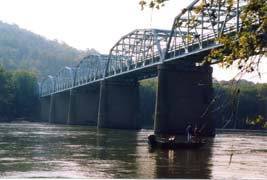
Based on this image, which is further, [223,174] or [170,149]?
[170,149]

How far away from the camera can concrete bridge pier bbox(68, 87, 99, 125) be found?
13375 centimetres

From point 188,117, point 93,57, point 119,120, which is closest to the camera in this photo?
point 188,117

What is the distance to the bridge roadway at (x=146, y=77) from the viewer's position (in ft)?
233

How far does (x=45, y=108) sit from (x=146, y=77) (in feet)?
283

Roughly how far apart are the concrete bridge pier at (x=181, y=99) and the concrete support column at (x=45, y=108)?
10426 cm

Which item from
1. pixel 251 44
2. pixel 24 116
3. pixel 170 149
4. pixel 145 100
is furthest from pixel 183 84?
pixel 24 116

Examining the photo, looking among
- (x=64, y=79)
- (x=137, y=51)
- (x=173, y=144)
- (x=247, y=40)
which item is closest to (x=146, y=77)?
(x=137, y=51)

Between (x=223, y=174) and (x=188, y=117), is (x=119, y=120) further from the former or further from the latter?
(x=223, y=174)

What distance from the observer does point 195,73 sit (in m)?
77.0

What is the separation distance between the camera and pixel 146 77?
355 feet

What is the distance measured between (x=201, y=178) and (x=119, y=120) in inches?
3316

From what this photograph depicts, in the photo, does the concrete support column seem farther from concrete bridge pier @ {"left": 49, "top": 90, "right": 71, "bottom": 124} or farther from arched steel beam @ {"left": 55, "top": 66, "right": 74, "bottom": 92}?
arched steel beam @ {"left": 55, "top": 66, "right": 74, "bottom": 92}

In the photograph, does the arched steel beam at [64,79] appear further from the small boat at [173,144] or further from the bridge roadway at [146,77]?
the small boat at [173,144]

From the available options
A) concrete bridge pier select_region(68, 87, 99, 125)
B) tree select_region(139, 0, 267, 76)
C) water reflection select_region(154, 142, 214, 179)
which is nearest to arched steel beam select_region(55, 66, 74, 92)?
concrete bridge pier select_region(68, 87, 99, 125)
